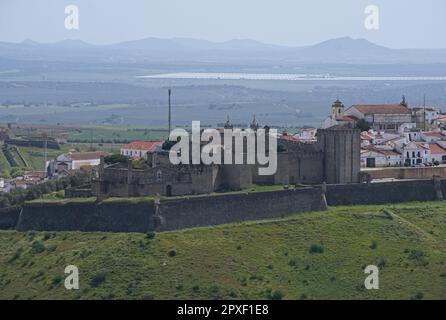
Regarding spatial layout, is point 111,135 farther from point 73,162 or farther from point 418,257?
point 418,257

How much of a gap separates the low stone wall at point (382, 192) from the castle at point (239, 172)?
27.2 inches

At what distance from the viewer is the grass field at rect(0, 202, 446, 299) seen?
4300 cm

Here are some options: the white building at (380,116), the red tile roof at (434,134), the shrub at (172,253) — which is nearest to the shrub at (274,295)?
the shrub at (172,253)

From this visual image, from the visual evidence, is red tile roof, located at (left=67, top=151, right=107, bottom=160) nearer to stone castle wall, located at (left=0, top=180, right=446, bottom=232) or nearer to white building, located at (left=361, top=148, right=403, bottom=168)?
white building, located at (left=361, top=148, right=403, bottom=168)

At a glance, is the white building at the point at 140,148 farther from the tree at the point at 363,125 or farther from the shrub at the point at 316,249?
the shrub at the point at 316,249

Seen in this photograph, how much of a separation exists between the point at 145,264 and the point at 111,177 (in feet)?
18.3

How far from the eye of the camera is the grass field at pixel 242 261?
43000 millimetres

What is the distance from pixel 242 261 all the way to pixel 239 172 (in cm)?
544

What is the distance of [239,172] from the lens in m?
49.5

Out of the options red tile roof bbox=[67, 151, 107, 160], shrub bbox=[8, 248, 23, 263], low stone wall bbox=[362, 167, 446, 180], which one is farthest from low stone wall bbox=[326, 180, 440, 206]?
red tile roof bbox=[67, 151, 107, 160]

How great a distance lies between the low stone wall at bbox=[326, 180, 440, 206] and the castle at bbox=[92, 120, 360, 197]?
2.27 ft

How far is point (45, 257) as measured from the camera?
149 ft
